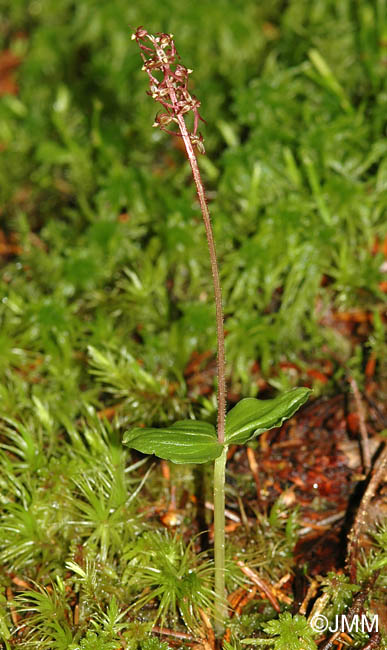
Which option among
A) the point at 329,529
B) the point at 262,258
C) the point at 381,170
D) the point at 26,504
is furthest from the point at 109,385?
the point at 381,170

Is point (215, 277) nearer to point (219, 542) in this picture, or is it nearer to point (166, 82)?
point (166, 82)

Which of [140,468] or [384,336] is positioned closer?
[140,468]

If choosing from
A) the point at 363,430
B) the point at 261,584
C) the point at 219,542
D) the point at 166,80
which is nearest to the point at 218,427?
the point at 219,542

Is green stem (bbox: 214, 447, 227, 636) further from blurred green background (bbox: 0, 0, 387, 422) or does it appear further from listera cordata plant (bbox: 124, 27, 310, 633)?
blurred green background (bbox: 0, 0, 387, 422)

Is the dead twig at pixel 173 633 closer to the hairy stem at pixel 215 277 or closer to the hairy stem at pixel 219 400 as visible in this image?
the hairy stem at pixel 219 400

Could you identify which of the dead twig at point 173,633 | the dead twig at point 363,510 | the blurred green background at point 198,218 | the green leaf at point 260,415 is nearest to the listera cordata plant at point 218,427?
the green leaf at point 260,415

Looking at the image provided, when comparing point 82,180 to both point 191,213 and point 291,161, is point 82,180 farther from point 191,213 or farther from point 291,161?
point 291,161

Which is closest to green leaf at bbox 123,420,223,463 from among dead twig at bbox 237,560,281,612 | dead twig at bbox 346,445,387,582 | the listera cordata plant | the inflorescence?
the listera cordata plant
